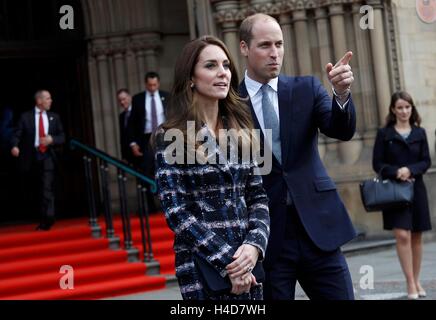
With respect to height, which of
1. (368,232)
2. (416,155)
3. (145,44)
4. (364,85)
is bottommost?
(368,232)

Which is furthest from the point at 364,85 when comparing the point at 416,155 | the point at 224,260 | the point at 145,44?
the point at 224,260

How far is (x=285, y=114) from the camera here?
4.33m

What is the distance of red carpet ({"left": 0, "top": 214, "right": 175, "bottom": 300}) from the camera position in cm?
965

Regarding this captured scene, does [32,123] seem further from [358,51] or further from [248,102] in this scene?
[248,102]

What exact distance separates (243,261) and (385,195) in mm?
4595

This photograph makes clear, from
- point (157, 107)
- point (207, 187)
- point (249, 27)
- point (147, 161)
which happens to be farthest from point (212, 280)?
point (157, 107)

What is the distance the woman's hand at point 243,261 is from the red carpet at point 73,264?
621cm

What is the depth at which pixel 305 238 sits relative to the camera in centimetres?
427

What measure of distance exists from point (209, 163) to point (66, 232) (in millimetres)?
7723

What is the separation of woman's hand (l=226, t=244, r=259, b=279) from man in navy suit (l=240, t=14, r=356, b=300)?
0.66 m

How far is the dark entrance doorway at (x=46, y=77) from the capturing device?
45.5ft

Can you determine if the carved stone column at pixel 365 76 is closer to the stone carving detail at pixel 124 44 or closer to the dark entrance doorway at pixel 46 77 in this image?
the stone carving detail at pixel 124 44

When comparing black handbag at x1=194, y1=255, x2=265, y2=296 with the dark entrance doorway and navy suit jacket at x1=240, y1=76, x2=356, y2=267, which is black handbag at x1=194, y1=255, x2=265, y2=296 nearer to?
navy suit jacket at x1=240, y1=76, x2=356, y2=267

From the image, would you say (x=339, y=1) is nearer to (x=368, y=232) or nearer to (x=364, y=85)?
(x=364, y=85)
